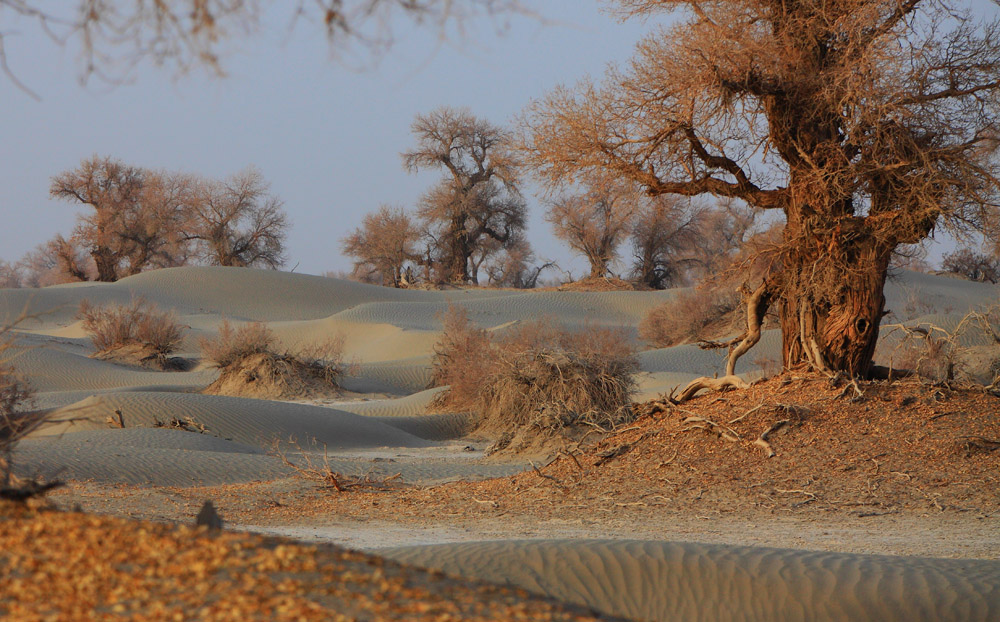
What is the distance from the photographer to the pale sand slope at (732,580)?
487cm

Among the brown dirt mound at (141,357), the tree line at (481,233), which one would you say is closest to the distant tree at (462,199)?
the tree line at (481,233)

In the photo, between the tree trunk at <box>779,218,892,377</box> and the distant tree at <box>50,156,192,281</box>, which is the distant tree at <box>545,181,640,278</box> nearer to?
the distant tree at <box>50,156,192,281</box>

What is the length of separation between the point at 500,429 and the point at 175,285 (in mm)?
34137

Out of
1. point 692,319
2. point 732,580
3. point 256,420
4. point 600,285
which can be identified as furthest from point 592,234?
point 732,580

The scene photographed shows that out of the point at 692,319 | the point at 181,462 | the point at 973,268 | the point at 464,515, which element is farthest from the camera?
the point at 973,268

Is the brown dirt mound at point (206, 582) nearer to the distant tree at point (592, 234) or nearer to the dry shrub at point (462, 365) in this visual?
the dry shrub at point (462, 365)

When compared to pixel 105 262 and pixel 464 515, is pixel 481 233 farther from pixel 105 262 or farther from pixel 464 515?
pixel 464 515

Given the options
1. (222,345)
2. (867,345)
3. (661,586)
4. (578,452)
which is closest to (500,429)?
(578,452)

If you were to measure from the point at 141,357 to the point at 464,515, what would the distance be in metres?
23.9

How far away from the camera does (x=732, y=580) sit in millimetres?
5102

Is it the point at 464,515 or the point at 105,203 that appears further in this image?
the point at 105,203

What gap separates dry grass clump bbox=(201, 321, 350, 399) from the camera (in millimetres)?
22406

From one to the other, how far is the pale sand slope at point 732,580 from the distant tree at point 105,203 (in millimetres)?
52447

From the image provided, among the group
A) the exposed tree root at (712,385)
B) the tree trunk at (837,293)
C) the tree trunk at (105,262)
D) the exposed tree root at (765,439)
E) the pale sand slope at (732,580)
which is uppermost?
the tree trunk at (105,262)
